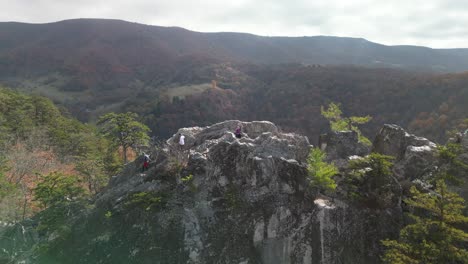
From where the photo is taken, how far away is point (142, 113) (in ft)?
342

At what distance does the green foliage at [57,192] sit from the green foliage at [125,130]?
26.8 feet

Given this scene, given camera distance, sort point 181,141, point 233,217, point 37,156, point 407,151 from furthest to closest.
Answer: point 37,156
point 181,141
point 407,151
point 233,217

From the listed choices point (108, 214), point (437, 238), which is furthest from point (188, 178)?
point (437, 238)

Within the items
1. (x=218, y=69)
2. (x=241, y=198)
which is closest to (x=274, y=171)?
(x=241, y=198)

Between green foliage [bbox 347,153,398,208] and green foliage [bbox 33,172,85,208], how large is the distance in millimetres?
14848

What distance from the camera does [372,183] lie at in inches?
596

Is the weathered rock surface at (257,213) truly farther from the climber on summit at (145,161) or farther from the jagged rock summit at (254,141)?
the climber on summit at (145,161)

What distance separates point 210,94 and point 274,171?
99989 mm

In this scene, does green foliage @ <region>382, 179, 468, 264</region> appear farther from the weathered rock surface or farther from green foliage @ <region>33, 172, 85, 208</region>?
green foliage @ <region>33, 172, 85, 208</region>

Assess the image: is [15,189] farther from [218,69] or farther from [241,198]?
[218,69]

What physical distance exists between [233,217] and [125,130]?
1650 centimetres

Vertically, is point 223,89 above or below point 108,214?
below

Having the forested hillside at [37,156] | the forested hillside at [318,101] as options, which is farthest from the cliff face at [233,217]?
the forested hillside at [318,101]

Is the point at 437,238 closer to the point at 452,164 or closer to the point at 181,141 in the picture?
the point at 452,164
